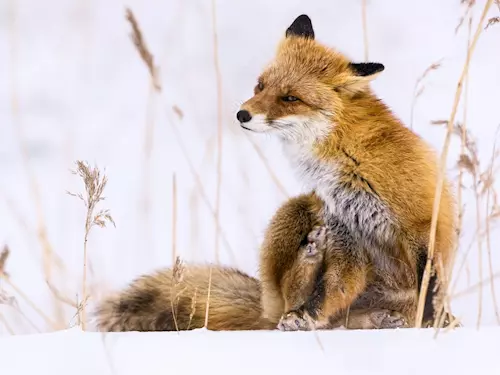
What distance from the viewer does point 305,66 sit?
3094mm

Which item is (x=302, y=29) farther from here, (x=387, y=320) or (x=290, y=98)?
(x=387, y=320)

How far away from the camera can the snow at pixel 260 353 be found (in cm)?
213

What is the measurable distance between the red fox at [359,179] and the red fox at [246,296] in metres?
0.05

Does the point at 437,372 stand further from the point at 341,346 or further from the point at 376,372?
the point at 341,346

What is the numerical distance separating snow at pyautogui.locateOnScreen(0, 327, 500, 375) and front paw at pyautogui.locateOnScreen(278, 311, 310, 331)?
261 millimetres

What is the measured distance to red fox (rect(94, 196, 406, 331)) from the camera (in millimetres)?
2857

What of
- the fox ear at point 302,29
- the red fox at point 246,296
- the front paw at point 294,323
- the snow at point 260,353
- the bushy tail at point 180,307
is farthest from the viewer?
the fox ear at point 302,29

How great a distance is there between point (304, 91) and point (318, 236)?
58cm

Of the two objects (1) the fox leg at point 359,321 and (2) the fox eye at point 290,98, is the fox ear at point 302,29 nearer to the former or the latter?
(2) the fox eye at point 290,98

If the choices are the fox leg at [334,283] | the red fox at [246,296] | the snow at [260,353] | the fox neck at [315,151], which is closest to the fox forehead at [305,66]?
the fox neck at [315,151]

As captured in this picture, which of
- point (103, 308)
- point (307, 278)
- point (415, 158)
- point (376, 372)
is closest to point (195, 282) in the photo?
point (103, 308)

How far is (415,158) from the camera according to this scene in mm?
2846

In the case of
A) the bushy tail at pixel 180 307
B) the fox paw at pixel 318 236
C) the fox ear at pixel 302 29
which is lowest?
the bushy tail at pixel 180 307

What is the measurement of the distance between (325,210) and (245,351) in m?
0.83
